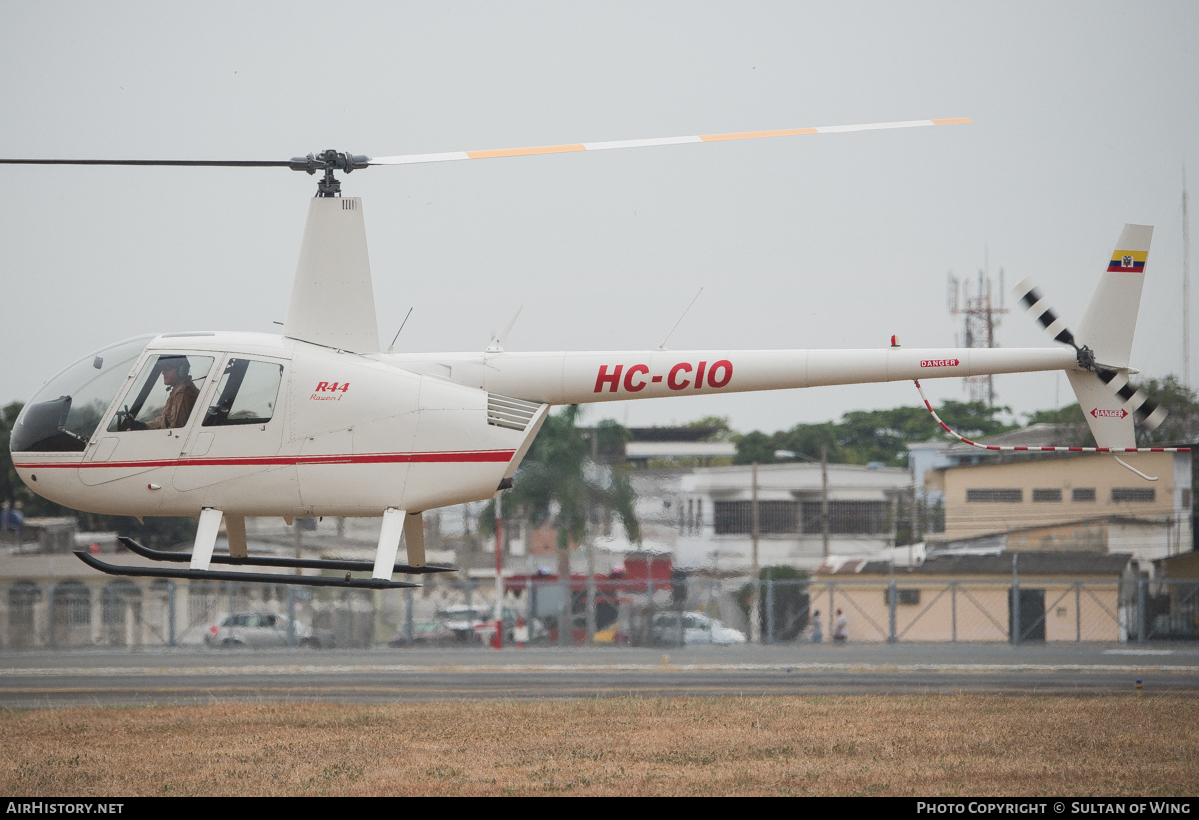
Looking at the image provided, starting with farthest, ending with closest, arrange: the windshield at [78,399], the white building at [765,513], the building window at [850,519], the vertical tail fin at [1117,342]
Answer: the building window at [850,519] < the white building at [765,513] < the vertical tail fin at [1117,342] < the windshield at [78,399]

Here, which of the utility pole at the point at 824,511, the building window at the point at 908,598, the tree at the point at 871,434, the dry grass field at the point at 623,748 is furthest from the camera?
the tree at the point at 871,434

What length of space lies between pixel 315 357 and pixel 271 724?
6.10m

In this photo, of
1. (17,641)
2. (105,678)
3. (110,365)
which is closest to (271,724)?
(110,365)

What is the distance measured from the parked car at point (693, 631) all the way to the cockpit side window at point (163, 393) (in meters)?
22.2

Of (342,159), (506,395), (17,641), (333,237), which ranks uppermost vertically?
(342,159)

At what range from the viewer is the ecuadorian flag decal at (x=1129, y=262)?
11.1 metres

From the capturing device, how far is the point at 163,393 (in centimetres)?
1025

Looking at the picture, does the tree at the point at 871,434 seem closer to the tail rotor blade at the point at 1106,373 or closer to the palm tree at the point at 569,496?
the palm tree at the point at 569,496

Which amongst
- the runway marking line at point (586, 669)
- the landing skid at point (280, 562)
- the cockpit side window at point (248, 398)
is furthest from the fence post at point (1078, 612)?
the cockpit side window at point (248, 398)

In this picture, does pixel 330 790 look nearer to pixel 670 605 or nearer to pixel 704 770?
pixel 704 770

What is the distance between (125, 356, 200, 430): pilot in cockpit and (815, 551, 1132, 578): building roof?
28.9m

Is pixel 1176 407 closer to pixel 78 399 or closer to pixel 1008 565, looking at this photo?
pixel 1008 565

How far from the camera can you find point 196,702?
17062 millimetres

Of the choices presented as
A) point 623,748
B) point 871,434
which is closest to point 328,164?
point 623,748
